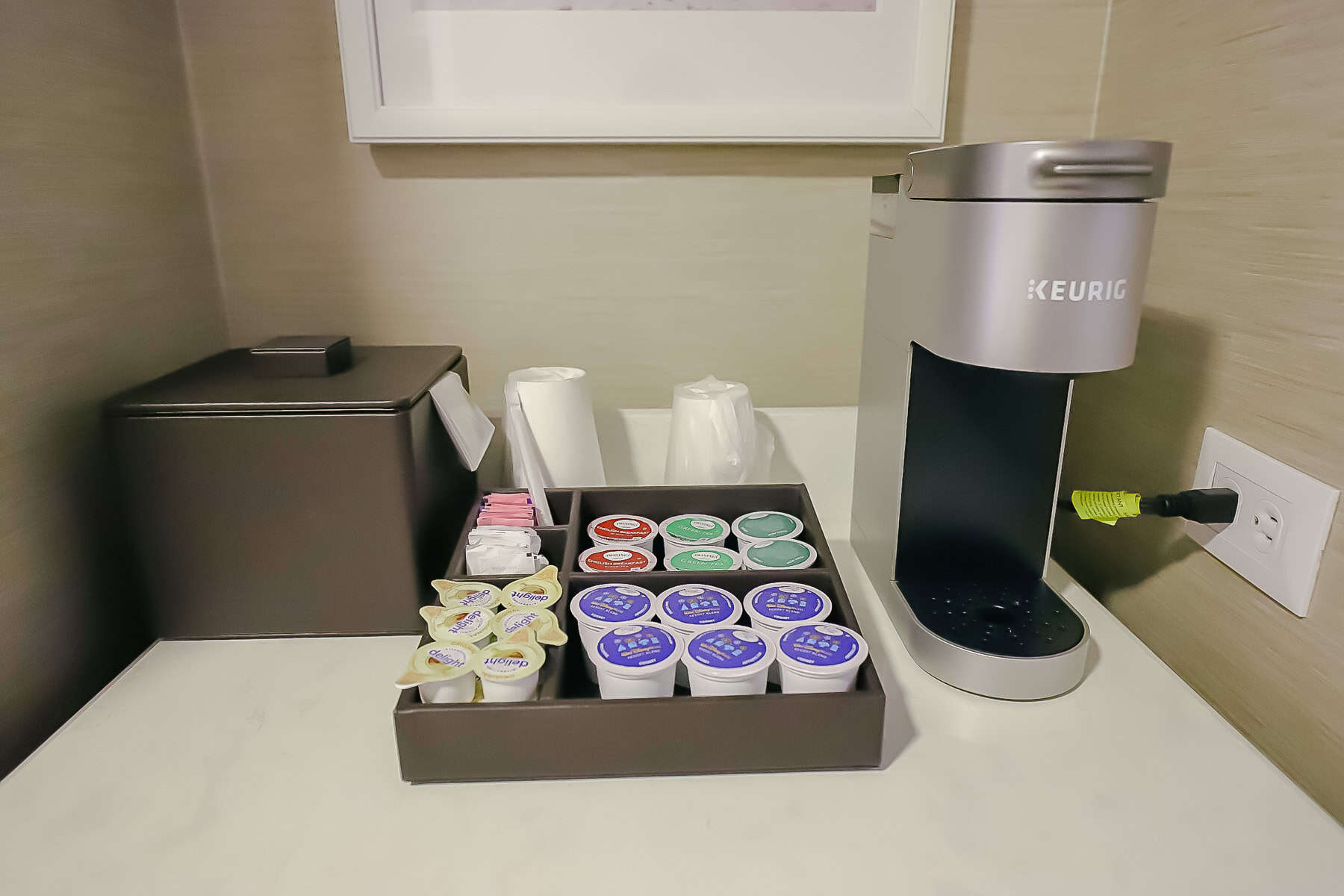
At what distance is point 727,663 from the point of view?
56 centimetres

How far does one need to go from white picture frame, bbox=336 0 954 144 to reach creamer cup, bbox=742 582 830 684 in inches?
18.9

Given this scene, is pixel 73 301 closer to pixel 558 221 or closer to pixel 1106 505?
pixel 558 221

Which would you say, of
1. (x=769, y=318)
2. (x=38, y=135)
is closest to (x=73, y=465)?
(x=38, y=135)

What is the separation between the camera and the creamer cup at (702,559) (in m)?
0.71

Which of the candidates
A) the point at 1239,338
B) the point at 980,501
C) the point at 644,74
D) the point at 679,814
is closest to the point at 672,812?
the point at 679,814

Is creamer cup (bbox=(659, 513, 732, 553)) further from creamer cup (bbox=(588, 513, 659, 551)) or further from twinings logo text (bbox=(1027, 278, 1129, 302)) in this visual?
twinings logo text (bbox=(1027, 278, 1129, 302))

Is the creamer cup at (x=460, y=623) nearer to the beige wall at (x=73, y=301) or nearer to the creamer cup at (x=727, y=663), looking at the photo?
the creamer cup at (x=727, y=663)

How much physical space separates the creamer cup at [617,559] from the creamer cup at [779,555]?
85mm

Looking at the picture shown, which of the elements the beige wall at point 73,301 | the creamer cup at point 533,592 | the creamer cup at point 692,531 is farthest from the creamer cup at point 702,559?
the beige wall at point 73,301

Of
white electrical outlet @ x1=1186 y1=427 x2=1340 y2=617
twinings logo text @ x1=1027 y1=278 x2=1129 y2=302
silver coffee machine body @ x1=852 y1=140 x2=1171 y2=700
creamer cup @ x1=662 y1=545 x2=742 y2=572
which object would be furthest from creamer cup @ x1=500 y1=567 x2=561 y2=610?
white electrical outlet @ x1=1186 y1=427 x2=1340 y2=617

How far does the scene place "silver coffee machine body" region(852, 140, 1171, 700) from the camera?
0.50 metres

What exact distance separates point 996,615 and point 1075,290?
29 centimetres

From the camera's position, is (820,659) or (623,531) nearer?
(820,659)

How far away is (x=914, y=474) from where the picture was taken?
0.70 m
